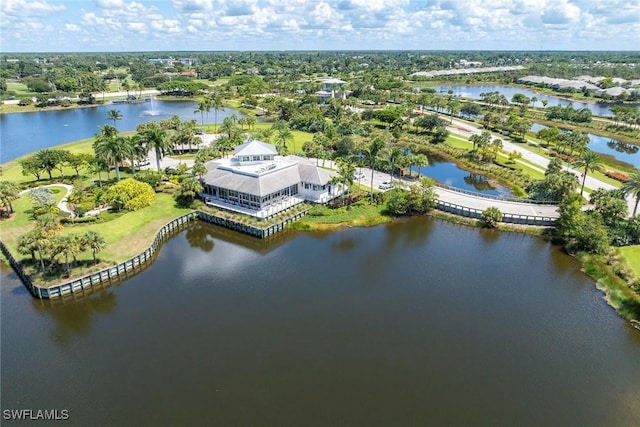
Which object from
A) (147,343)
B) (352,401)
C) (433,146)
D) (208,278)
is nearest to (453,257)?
(352,401)

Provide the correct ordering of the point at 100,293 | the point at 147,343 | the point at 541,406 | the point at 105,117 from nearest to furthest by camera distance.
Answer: the point at 541,406 < the point at 147,343 < the point at 100,293 < the point at 105,117

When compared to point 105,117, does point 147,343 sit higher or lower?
lower

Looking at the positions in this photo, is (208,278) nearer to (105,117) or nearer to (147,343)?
(147,343)

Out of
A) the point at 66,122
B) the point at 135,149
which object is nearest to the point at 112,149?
the point at 135,149

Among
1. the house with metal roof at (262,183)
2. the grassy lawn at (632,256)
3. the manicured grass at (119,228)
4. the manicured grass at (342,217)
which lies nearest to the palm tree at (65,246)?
the manicured grass at (119,228)

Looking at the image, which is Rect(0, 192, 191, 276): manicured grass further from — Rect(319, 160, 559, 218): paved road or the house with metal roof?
Rect(319, 160, 559, 218): paved road

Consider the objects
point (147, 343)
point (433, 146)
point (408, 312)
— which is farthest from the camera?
point (433, 146)
